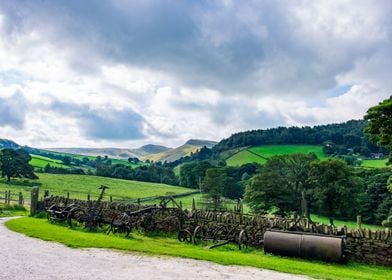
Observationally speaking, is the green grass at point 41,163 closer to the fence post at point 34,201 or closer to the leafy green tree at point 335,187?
the fence post at point 34,201

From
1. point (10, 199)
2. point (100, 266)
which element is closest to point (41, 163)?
point (10, 199)

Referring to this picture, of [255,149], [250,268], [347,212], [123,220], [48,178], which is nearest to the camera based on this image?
[250,268]

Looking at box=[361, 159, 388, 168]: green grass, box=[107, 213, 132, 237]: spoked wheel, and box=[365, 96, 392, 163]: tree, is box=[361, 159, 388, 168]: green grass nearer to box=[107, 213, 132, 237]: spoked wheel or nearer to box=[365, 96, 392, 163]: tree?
box=[365, 96, 392, 163]: tree

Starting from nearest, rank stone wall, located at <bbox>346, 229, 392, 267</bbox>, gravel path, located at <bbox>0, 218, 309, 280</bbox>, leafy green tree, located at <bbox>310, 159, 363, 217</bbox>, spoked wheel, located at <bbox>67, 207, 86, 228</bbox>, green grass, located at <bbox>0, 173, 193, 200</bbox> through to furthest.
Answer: gravel path, located at <bbox>0, 218, 309, 280</bbox> < stone wall, located at <bbox>346, 229, 392, 267</bbox> < spoked wheel, located at <bbox>67, 207, 86, 228</bbox> < leafy green tree, located at <bbox>310, 159, 363, 217</bbox> < green grass, located at <bbox>0, 173, 193, 200</bbox>

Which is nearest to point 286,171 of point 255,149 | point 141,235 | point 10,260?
point 141,235

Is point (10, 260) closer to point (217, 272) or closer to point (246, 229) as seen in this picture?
point (217, 272)

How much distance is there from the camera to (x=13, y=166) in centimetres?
7669

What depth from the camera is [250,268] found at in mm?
14984

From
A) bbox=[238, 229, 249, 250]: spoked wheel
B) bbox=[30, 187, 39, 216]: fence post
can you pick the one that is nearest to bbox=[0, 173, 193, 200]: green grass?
bbox=[30, 187, 39, 216]: fence post

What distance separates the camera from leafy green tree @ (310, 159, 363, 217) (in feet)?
168

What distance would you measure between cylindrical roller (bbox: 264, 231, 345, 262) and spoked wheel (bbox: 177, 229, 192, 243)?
525cm

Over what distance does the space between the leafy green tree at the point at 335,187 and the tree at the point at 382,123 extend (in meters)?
22.3

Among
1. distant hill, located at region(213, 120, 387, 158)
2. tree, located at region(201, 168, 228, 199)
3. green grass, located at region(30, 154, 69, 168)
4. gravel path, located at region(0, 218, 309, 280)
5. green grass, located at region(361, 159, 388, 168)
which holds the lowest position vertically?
gravel path, located at region(0, 218, 309, 280)

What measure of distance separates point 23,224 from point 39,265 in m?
13.8
